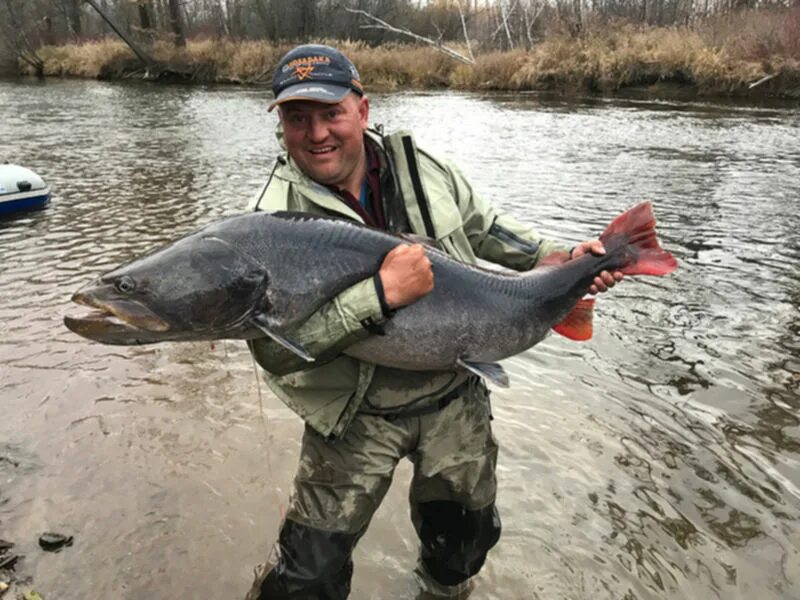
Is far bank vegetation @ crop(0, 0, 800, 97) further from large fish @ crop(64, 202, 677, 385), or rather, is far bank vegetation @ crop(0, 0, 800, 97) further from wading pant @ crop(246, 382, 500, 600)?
wading pant @ crop(246, 382, 500, 600)

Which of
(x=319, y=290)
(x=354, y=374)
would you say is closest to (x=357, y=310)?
(x=319, y=290)

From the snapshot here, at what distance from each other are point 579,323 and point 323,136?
1362mm

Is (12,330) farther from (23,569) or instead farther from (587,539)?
(587,539)

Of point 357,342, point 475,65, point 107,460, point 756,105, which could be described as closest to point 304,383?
point 357,342

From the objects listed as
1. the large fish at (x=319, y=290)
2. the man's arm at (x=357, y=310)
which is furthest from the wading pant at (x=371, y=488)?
the man's arm at (x=357, y=310)

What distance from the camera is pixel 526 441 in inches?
180

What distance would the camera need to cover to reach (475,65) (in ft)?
95.0

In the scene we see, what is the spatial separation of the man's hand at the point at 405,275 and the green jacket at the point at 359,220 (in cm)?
6

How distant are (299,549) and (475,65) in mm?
28920

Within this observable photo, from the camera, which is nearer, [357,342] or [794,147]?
[357,342]

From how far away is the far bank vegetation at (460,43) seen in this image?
23.3 meters

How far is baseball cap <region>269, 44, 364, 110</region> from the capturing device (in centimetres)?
248

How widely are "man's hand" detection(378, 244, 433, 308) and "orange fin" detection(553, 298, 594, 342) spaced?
2.80 feet

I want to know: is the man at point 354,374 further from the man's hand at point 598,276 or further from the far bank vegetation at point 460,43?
the far bank vegetation at point 460,43
